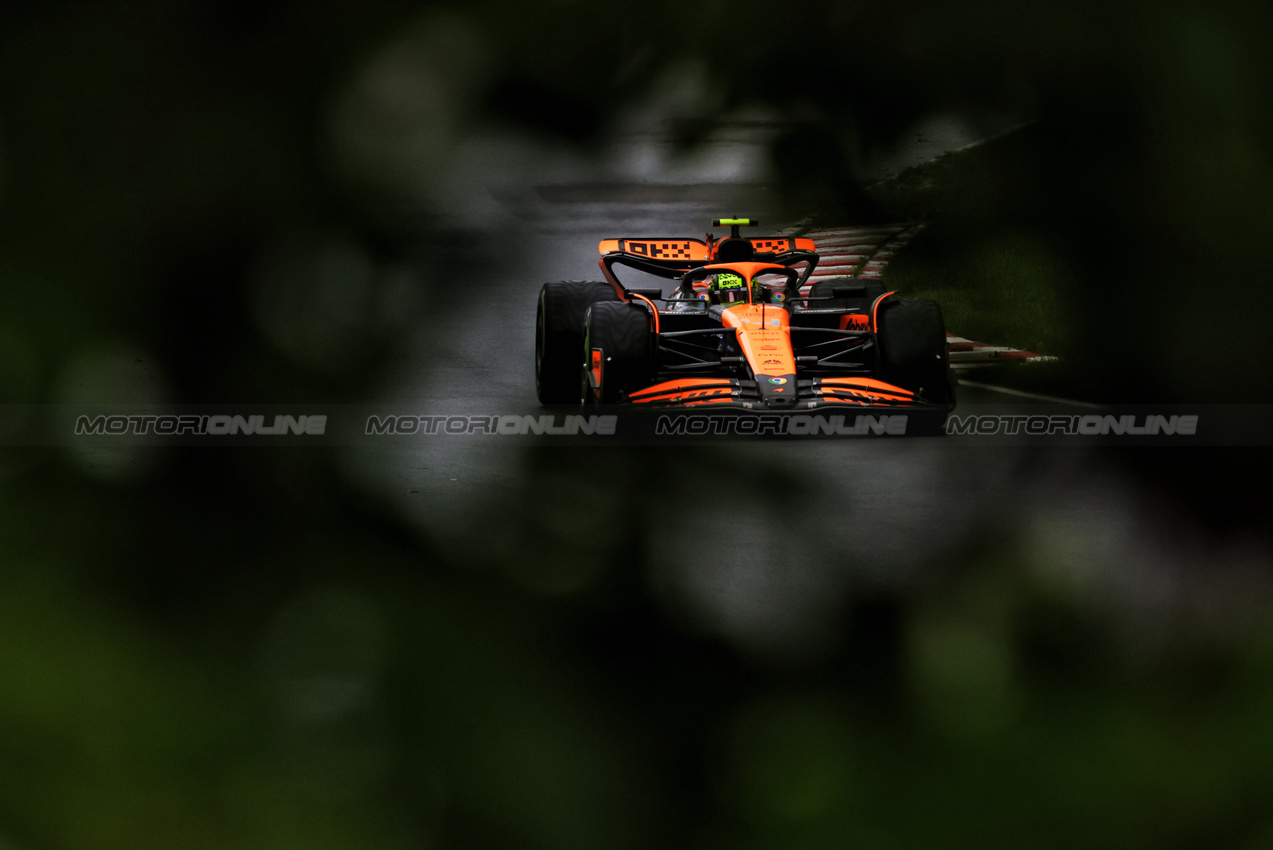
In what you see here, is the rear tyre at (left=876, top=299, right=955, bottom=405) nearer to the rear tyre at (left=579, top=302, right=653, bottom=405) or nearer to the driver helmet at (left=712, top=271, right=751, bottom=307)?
the driver helmet at (left=712, top=271, right=751, bottom=307)

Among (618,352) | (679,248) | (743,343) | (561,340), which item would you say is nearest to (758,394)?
(743,343)

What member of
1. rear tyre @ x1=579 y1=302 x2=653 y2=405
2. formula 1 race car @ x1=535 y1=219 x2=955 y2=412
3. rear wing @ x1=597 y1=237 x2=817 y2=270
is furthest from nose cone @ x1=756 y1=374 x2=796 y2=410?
rear wing @ x1=597 y1=237 x2=817 y2=270

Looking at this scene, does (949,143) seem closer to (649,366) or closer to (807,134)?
(807,134)

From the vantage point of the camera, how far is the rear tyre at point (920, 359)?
20.7 ft

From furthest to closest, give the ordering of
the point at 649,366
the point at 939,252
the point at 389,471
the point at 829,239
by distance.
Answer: the point at 829,239
the point at 939,252
the point at 649,366
the point at 389,471

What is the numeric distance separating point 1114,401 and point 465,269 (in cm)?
632

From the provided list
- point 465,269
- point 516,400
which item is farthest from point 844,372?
point 465,269

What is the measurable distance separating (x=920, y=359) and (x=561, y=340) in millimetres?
1945

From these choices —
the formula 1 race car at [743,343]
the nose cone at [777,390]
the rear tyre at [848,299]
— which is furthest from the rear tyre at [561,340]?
the nose cone at [777,390]

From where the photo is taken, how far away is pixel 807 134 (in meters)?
15.1

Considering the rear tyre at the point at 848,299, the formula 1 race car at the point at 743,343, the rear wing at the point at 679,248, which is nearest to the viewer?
the formula 1 race car at the point at 743,343

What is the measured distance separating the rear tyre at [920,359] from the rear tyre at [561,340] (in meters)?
1.60

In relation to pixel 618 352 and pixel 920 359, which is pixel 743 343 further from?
pixel 920 359

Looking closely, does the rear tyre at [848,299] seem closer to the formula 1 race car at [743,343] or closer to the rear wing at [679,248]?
the formula 1 race car at [743,343]
